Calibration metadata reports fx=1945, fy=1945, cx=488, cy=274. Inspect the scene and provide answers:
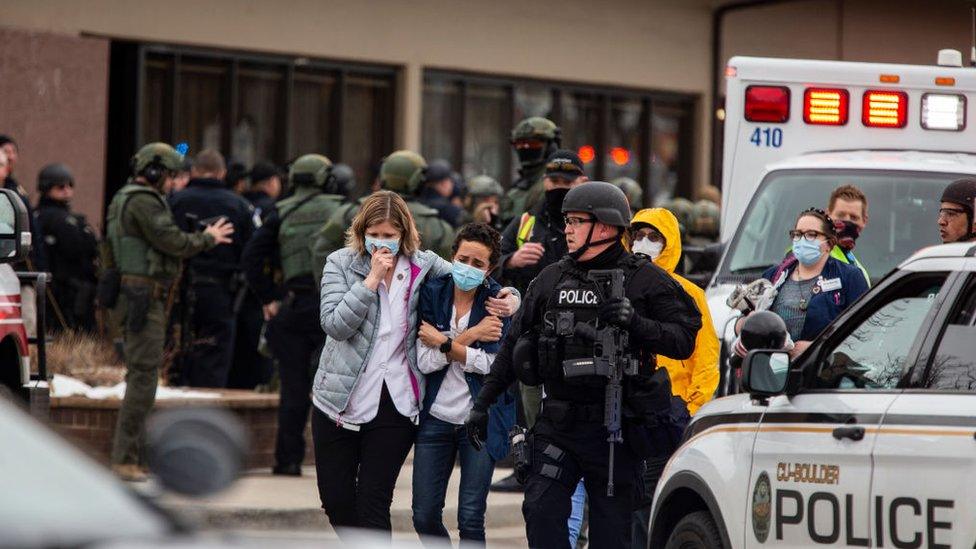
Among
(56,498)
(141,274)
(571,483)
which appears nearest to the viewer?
(56,498)

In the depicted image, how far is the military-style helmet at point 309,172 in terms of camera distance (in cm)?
1254

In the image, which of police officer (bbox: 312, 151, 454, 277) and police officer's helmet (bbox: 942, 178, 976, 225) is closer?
police officer's helmet (bbox: 942, 178, 976, 225)

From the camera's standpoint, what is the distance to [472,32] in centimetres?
2336

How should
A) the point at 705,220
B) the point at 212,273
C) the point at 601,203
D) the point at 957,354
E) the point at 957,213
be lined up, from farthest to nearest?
the point at 705,220, the point at 212,273, the point at 957,213, the point at 601,203, the point at 957,354

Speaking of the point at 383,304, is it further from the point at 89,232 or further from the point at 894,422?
the point at 89,232

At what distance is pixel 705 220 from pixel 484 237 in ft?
34.5

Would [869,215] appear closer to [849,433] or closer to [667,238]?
[667,238]

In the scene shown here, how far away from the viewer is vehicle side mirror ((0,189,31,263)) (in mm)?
8867

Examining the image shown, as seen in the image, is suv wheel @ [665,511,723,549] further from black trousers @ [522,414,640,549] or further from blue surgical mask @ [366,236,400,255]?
blue surgical mask @ [366,236,400,255]

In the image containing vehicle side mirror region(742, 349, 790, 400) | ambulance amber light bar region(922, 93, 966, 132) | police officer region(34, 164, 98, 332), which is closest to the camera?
vehicle side mirror region(742, 349, 790, 400)

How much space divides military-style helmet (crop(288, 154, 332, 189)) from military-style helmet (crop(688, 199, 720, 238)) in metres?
6.55

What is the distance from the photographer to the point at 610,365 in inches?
291

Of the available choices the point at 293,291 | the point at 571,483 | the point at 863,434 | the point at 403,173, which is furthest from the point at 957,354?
the point at 293,291

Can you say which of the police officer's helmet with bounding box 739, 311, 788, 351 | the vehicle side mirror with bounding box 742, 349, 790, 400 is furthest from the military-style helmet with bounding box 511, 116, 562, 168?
the vehicle side mirror with bounding box 742, 349, 790, 400
